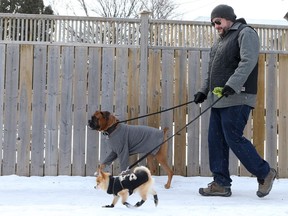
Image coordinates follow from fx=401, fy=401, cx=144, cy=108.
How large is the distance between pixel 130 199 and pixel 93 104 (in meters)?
1.50

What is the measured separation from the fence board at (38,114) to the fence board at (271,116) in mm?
2751

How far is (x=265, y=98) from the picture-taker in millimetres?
4988

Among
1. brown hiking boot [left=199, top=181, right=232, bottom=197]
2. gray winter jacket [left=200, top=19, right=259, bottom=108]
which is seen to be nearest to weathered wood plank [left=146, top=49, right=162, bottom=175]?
brown hiking boot [left=199, top=181, right=232, bottom=197]

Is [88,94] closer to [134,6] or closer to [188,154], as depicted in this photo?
[188,154]

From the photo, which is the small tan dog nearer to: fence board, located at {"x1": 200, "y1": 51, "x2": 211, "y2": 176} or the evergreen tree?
fence board, located at {"x1": 200, "y1": 51, "x2": 211, "y2": 176}

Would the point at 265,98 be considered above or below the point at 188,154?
above

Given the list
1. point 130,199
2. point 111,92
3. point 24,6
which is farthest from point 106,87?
point 24,6

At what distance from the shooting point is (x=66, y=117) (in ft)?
15.8

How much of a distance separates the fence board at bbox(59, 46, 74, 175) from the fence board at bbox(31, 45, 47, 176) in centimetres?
23

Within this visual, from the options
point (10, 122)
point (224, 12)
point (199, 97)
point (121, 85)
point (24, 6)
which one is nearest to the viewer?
point (224, 12)

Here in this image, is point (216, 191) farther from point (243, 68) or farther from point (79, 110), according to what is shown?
point (79, 110)

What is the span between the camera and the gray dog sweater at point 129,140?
173 inches

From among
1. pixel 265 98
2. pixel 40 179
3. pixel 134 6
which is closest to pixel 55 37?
pixel 40 179

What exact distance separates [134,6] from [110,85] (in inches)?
676
